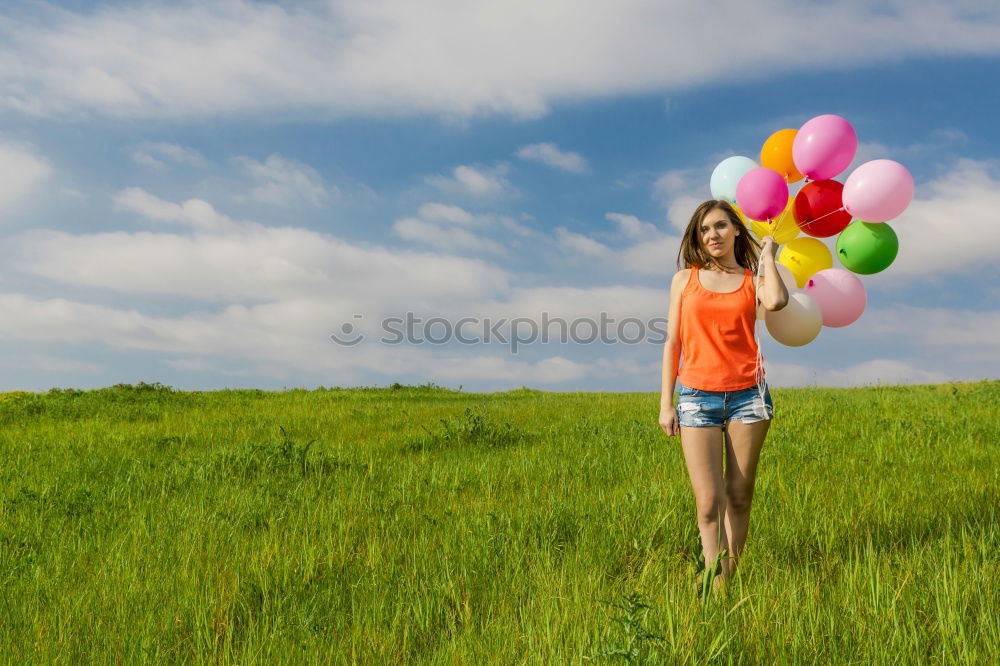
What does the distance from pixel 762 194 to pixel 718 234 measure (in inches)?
34.6

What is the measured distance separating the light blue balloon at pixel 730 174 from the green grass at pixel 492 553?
8.21ft

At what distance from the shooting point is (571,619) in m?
3.01

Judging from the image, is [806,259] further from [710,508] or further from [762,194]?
[710,508]

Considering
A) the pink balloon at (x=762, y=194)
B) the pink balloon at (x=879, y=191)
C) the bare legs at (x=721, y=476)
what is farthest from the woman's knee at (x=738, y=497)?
the pink balloon at (x=879, y=191)

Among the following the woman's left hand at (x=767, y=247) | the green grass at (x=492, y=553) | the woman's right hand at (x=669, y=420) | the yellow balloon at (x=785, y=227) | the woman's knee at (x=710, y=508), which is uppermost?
the yellow balloon at (x=785, y=227)

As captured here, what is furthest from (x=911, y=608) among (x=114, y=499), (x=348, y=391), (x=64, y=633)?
(x=348, y=391)

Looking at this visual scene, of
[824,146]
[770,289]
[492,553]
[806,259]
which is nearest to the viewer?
[770,289]

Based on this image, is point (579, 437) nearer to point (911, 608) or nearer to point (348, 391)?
point (911, 608)

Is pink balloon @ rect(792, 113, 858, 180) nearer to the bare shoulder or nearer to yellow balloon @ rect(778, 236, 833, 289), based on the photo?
yellow balloon @ rect(778, 236, 833, 289)

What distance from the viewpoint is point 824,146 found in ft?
15.3

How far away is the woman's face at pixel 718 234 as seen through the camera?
12.8 ft

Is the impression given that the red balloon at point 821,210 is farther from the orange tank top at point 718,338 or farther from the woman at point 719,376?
the orange tank top at point 718,338

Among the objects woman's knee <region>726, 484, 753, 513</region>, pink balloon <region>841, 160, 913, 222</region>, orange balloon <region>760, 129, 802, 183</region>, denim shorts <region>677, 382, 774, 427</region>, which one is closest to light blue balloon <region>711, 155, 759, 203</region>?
orange balloon <region>760, 129, 802, 183</region>

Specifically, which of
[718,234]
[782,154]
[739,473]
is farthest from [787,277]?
[739,473]
